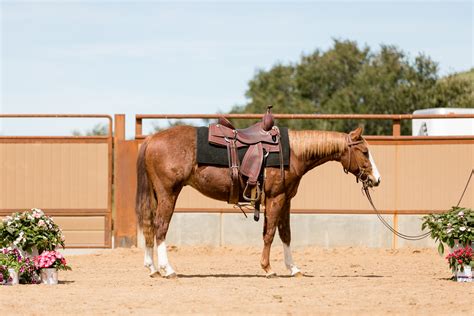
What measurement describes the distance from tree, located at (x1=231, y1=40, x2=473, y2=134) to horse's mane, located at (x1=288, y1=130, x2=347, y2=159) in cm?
3669

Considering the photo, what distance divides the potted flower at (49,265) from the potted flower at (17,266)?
10 centimetres

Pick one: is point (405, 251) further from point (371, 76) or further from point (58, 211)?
point (371, 76)

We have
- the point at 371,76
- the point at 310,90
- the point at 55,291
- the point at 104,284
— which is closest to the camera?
the point at 55,291

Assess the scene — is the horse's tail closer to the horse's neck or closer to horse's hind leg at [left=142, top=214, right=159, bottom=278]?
horse's hind leg at [left=142, top=214, right=159, bottom=278]

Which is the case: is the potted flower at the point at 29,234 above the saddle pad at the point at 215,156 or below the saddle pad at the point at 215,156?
below

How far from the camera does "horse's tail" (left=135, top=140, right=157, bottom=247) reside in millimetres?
13198

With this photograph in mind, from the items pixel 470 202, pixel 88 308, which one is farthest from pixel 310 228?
pixel 88 308

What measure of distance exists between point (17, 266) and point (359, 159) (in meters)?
4.64

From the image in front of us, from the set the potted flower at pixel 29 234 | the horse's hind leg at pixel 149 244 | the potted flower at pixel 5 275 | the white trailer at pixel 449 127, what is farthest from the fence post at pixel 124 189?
the potted flower at pixel 5 275

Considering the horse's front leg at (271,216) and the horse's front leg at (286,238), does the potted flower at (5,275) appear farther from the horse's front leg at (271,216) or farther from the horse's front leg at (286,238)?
the horse's front leg at (286,238)

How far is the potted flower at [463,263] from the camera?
1255cm

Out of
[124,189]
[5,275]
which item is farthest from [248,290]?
[124,189]

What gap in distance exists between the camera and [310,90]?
213 ft

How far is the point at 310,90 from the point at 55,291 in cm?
5434
